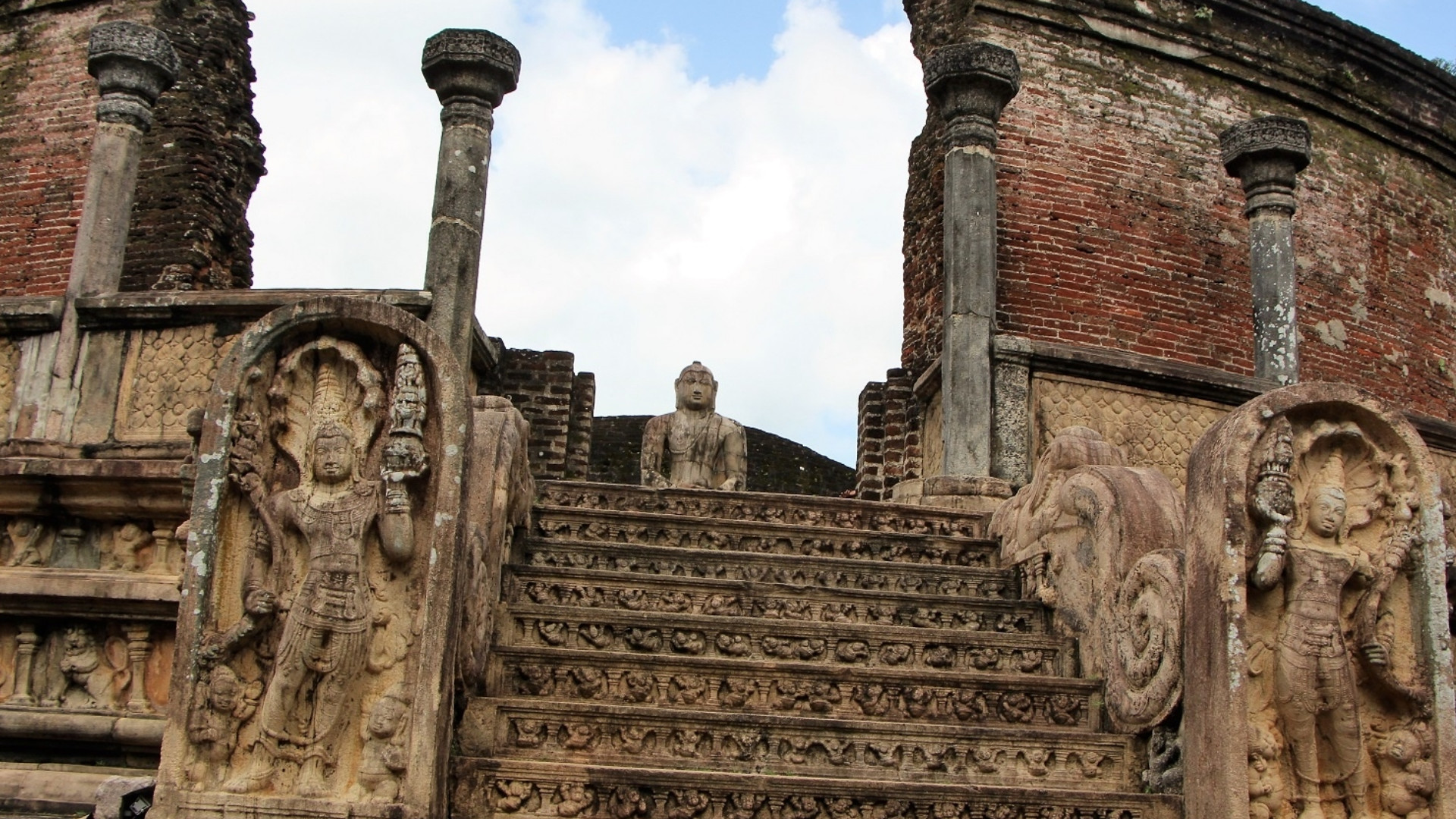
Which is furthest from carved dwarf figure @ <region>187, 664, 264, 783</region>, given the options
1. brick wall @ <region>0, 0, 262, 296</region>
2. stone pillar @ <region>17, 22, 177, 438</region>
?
brick wall @ <region>0, 0, 262, 296</region>

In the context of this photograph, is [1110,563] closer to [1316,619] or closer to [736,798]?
[1316,619]

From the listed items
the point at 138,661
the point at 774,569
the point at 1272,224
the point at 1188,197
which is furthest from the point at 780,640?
the point at 1188,197

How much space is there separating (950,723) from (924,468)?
569cm

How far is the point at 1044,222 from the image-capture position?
40.7ft

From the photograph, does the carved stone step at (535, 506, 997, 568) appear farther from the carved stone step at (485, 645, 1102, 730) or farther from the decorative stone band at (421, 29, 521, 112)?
the decorative stone band at (421, 29, 521, 112)

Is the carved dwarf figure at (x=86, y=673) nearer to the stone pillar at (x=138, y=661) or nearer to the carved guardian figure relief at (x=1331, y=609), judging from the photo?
the stone pillar at (x=138, y=661)

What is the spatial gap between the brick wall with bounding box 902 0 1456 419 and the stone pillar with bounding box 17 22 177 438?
21.2 feet

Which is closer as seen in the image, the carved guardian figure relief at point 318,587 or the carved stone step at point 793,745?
the carved guardian figure relief at point 318,587

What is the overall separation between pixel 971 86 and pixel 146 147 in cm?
751

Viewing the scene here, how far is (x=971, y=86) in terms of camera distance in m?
9.96

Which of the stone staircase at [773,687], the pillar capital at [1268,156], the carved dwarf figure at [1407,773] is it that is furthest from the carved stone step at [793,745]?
the pillar capital at [1268,156]

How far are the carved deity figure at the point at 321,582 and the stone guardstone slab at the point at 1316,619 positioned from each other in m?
2.63

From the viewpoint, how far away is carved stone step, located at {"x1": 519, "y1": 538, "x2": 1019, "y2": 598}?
6.86 m

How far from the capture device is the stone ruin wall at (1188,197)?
12438 millimetres
